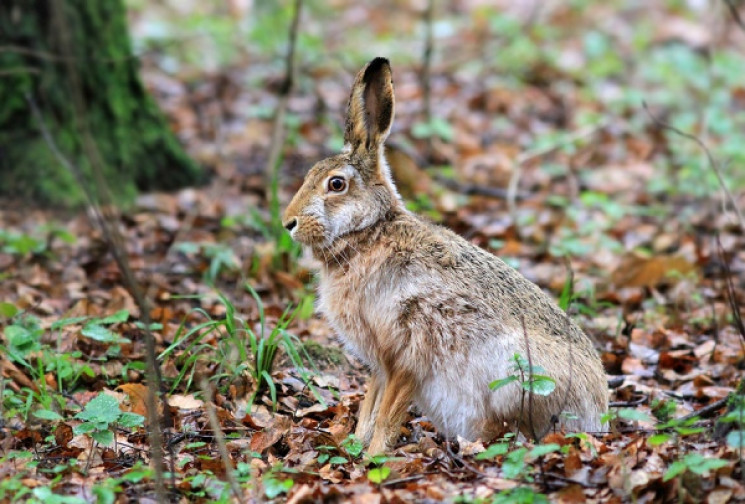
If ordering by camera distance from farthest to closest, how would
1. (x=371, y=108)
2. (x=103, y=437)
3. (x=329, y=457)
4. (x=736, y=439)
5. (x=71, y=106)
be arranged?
1. (x=71, y=106)
2. (x=371, y=108)
3. (x=329, y=457)
4. (x=103, y=437)
5. (x=736, y=439)

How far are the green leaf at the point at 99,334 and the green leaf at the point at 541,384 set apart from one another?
2.55 m

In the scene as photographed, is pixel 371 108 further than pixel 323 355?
No

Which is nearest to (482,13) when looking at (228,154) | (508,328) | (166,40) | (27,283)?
(166,40)

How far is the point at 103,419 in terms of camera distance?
443 centimetres

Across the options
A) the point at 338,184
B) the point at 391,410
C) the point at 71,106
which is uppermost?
the point at 71,106

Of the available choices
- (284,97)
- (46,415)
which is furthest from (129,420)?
(284,97)

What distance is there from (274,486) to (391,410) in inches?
42.2

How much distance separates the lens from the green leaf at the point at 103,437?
436 cm

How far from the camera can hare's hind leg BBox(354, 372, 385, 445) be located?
491cm

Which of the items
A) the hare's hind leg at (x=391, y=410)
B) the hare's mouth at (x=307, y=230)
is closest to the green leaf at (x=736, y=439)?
the hare's hind leg at (x=391, y=410)

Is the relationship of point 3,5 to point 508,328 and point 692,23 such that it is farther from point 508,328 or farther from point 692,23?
point 692,23

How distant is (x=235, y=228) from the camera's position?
8.16 metres

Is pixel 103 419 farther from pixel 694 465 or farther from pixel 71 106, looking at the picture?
pixel 71 106

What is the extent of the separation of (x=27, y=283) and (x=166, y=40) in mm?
7620
